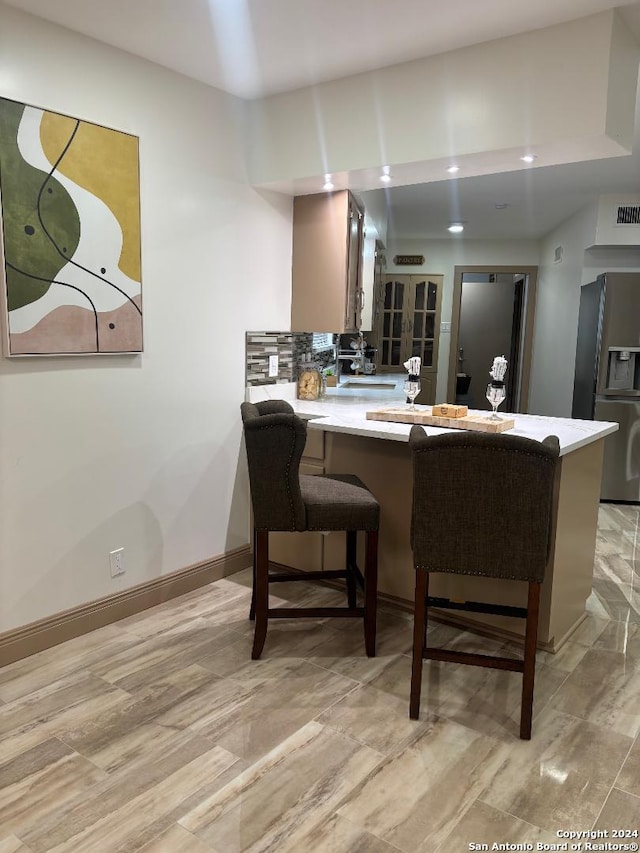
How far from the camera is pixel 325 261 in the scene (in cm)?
350

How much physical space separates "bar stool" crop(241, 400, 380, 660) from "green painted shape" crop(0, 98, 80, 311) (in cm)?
94

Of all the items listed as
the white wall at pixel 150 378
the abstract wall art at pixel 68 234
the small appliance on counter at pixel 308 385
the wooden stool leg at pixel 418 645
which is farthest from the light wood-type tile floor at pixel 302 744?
the small appliance on counter at pixel 308 385

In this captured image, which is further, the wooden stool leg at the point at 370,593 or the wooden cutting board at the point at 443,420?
the wooden cutting board at the point at 443,420

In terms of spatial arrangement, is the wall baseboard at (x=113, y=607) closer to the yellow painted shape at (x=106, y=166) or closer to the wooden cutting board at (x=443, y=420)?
the wooden cutting board at (x=443, y=420)

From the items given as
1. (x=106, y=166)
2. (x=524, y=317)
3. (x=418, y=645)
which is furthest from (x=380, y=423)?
(x=524, y=317)

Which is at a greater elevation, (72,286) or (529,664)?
(72,286)

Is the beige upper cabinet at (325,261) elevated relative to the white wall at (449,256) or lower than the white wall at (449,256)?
lower

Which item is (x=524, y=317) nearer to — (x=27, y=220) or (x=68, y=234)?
(x=68, y=234)

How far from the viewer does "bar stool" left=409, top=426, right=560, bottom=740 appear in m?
1.96

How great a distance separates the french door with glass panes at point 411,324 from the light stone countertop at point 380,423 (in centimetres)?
377

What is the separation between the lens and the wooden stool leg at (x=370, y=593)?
2.55 meters

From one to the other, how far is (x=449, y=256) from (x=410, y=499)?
553cm

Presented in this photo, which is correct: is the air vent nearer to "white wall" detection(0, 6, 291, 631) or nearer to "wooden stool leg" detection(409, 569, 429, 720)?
"white wall" detection(0, 6, 291, 631)

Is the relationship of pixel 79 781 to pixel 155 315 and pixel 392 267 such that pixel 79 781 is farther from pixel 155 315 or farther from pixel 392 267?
pixel 392 267
